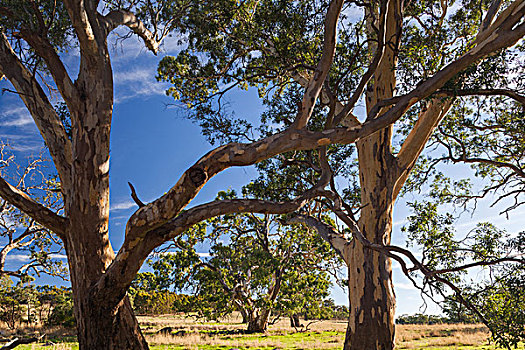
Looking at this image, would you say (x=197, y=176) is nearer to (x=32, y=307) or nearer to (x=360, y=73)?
(x=360, y=73)

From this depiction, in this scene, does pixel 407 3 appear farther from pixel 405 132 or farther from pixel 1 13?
pixel 1 13

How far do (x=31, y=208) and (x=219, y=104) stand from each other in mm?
4665

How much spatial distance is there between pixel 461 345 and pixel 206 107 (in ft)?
39.3

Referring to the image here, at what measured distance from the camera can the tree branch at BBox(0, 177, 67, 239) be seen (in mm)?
5500

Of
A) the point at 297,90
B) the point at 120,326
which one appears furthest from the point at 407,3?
the point at 120,326

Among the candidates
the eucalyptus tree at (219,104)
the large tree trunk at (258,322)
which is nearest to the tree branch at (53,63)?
the eucalyptus tree at (219,104)

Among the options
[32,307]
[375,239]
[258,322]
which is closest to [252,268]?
[258,322]

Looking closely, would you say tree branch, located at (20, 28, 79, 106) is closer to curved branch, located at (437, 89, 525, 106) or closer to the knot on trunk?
the knot on trunk

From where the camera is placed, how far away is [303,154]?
10.0 metres

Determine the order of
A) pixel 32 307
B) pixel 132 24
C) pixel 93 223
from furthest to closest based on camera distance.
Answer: pixel 32 307 → pixel 132 24 → pixel 93 223

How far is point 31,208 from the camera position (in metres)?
5.56

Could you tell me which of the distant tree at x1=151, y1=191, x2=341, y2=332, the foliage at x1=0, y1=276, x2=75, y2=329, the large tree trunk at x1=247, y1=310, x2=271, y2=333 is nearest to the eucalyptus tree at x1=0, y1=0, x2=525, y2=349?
the distant tree at x1=151, y1=191, x2=341, y2=332

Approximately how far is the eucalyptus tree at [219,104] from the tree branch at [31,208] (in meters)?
0.02

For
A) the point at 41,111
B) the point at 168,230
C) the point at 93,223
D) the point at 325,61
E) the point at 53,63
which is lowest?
the point at 168,230
